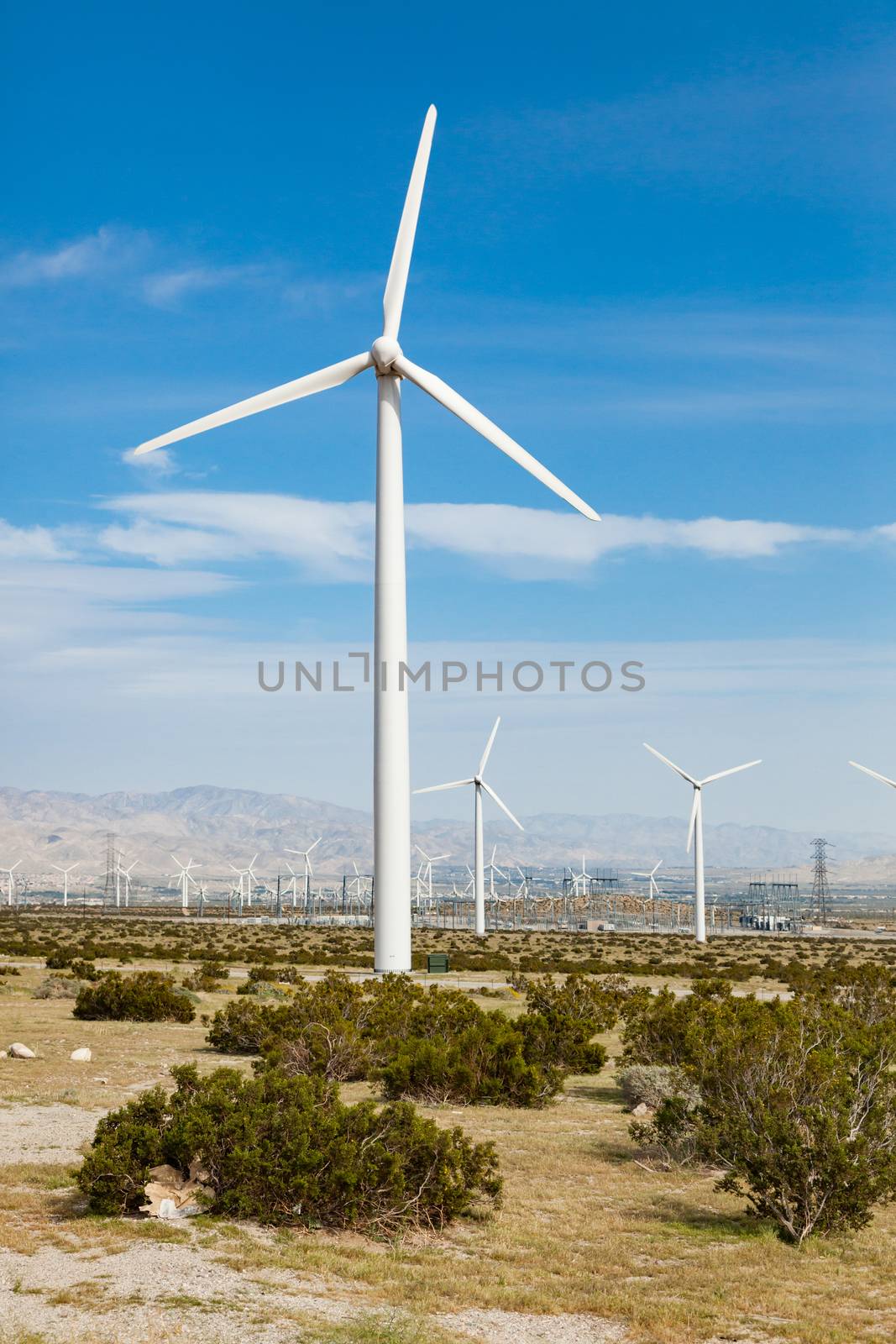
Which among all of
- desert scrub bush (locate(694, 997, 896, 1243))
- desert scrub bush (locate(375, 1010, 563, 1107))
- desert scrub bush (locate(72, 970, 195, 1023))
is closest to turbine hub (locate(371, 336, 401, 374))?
desert scrub bush (locate(72, 970, 195, 1023))

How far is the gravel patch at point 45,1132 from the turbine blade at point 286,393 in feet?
80.5

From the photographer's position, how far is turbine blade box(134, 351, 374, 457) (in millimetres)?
39750

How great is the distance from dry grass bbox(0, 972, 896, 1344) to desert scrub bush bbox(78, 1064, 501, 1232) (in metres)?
0.31

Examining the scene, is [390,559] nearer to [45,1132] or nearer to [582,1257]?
[45,1132]

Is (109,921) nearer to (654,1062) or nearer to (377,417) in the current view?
(377,417)

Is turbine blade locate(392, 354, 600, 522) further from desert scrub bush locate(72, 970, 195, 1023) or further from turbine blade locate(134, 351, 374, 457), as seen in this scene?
desert scrub bush locate(72, 970, 195, 1023)

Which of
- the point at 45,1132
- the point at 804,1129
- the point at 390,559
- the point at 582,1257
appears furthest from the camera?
the point at 390,559

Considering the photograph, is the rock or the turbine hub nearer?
the rock

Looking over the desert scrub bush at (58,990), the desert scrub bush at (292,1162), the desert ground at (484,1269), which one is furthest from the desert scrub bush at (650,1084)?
the desert scrub bush at (58,990)

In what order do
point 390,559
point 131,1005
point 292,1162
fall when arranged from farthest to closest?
point 390,559, point 131,1005, point 292,1162

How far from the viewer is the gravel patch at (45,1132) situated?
1625cm

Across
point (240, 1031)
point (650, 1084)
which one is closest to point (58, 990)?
point (240, 1031)

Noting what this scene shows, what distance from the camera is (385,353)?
40344 millimetres

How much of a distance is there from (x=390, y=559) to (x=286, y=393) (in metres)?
7.67
